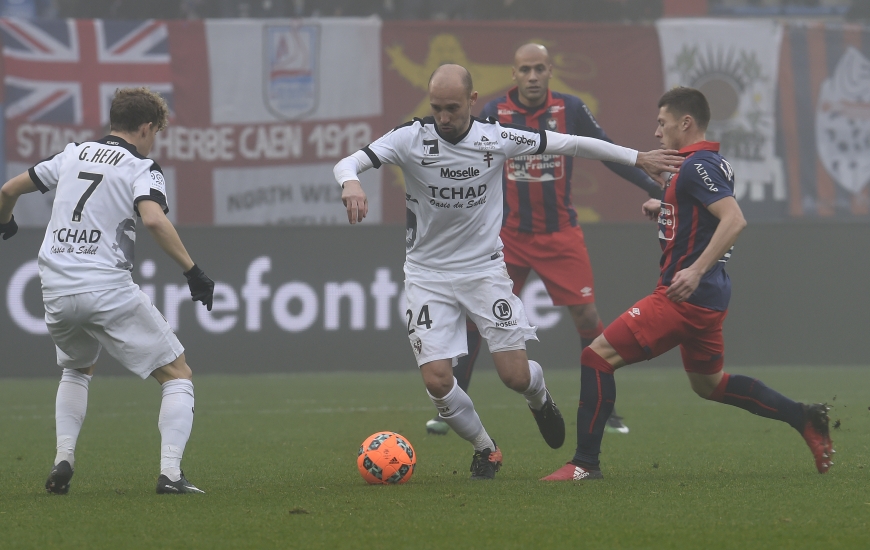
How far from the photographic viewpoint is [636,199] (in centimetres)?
1616

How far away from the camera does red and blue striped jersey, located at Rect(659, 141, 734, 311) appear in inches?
214

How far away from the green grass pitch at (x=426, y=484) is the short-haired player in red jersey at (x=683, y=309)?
0.74 ft

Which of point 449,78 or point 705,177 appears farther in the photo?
point 449,78

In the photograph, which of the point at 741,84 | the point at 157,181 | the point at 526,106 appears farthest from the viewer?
the point at 741,84

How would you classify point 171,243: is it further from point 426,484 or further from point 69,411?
point 426,484

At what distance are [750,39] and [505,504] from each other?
13154 millimetres

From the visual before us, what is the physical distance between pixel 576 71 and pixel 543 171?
28.1 ft

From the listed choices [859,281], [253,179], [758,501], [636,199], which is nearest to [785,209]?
[636,199]

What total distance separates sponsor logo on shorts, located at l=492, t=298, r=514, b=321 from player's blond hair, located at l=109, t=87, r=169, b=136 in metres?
1.89

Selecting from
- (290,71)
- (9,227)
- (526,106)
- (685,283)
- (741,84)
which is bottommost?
(685,283)

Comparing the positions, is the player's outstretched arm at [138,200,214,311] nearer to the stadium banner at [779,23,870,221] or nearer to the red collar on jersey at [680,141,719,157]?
the red collar on jersey at [680,141,719,157]

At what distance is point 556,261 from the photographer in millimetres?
8148

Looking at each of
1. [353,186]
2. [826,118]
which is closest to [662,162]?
[353,186]

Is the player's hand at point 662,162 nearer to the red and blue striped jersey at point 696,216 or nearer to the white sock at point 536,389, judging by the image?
the red and blue striped jersey at point 696,216
